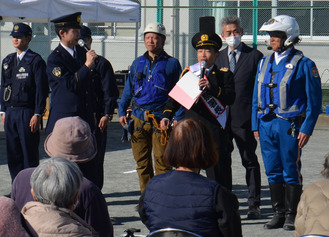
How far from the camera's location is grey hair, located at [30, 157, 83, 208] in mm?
3850

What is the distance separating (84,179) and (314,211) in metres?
1.30

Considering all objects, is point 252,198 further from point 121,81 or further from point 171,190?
point 121,81

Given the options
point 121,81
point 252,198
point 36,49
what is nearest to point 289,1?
point 121,81

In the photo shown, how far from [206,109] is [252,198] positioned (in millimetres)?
1247

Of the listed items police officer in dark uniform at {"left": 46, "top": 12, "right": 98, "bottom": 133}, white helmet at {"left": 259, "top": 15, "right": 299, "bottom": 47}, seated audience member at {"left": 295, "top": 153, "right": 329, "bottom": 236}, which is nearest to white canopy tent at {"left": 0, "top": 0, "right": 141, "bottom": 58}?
police officer in dark uniform at {"left": 46, "top": 12, "right": 98, "bottom": 133}

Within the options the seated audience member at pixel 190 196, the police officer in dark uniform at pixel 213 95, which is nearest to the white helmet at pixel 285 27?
the police officer in dark uniform at pixel 213 95

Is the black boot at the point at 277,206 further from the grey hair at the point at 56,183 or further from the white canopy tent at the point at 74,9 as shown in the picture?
the white canopy tent at the point at 74,9

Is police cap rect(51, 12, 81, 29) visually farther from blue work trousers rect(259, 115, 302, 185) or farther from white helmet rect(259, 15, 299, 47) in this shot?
blue work trousers rect(259, 115, 302, 185)

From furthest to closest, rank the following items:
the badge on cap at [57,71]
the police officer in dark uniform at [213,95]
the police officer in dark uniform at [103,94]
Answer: the police officer in dark uniform at [103,94] < the badge on cap at [57,71] < the police officer in dark uniform at [213,95]

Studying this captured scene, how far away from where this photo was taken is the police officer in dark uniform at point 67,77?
745 cm

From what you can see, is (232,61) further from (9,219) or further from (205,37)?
(9,219)

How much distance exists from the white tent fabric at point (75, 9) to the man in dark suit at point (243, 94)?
6.13 meters

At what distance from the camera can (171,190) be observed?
430 centimetres

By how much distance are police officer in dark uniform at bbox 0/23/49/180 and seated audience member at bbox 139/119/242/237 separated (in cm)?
397
